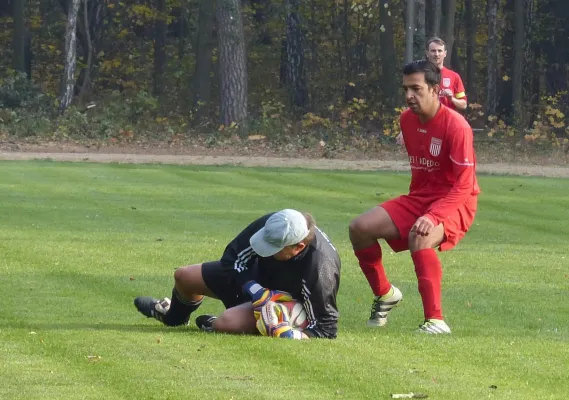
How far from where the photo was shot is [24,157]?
2627cm

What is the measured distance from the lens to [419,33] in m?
35.5

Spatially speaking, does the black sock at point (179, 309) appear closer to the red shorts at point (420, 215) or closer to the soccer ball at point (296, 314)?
the soccer ball at point (296, 314)

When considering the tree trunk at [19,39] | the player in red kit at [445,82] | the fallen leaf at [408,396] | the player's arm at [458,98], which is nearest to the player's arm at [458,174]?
the fallen leaf at [408,396]

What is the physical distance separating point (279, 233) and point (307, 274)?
45 cm

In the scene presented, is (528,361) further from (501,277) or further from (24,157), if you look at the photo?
(24,157)

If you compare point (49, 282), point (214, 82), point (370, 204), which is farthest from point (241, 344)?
point (214, 82)

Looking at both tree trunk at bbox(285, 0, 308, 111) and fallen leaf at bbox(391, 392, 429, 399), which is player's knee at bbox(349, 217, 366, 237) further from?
tree trunk at bbox(285, 0, 308, 111)

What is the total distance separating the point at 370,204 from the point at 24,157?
10.0m

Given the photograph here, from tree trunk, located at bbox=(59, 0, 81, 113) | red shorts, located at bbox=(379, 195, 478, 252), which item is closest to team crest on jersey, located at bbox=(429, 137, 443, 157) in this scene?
red shorts, located at bbox=(379, 195, 478, 252)

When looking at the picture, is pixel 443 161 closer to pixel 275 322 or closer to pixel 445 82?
pixel 275 322

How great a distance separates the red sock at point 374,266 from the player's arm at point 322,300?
109 centimetres

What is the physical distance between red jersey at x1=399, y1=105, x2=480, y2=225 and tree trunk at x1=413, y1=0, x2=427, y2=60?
26.2 metres

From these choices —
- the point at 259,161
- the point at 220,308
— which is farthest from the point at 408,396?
the point at 259,161

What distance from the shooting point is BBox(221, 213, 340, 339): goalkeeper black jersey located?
793 cm
